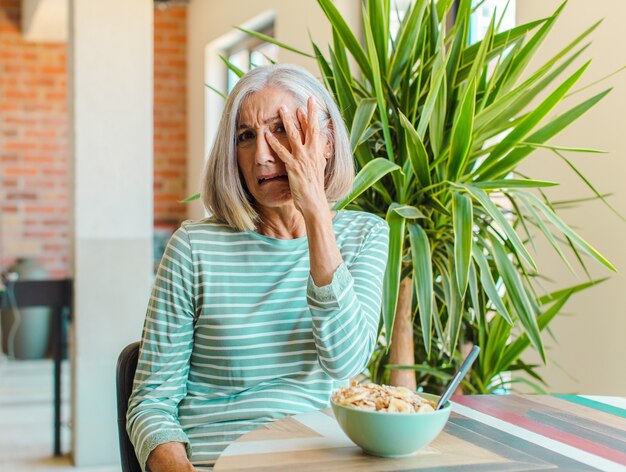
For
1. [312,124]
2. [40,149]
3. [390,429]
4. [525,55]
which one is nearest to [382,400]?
[390,429]

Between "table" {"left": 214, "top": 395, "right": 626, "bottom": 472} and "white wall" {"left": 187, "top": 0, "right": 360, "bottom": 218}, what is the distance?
9.61 feet

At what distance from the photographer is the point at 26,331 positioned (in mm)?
6312

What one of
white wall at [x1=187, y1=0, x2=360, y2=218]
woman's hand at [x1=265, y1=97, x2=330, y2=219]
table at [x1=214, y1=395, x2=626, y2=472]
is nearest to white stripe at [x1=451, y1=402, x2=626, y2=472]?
table at [x1=214, y1=395, x2=626, y2=472]

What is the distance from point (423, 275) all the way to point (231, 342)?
2.24 ft

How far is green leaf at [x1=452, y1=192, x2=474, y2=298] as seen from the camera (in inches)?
77.4

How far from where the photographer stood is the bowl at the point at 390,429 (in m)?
1.07

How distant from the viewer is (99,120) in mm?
3686

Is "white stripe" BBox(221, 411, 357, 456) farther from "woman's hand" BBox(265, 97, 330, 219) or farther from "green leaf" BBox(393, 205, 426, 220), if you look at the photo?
"green leaf" BBox(393, 205, 426, 220)

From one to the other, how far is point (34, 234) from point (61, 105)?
1.12 m

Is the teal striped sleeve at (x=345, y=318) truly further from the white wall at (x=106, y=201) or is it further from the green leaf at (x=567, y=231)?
the white wall at (x=106, y=201)

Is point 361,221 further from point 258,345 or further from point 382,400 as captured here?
point 382,400

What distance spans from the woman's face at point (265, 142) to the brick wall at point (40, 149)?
204 inches

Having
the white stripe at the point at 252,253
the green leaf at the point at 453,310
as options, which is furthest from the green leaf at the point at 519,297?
the white stripe at the point at 252,253

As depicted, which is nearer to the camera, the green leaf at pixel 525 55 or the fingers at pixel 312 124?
the fingers at pixel 312 124
